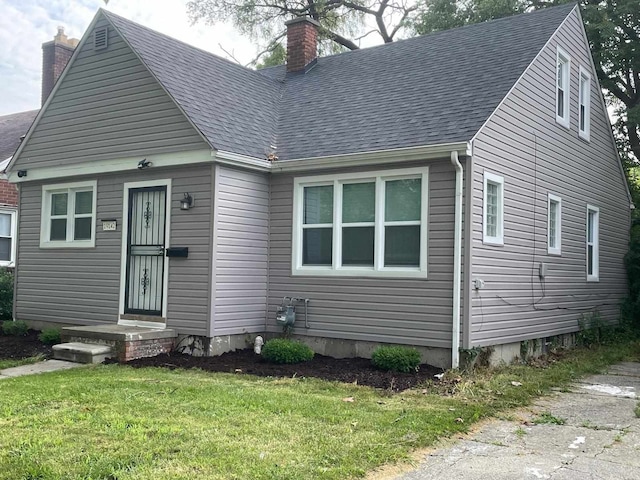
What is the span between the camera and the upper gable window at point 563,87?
40.1 ft

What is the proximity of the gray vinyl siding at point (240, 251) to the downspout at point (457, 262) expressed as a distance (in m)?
3.28

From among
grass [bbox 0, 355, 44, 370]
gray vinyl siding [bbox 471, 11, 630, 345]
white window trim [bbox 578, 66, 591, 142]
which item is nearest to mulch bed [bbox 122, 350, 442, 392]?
gray vinyl siding [bbox 471, 11, 630, 345]

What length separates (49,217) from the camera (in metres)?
12.5

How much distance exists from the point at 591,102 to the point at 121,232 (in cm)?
992

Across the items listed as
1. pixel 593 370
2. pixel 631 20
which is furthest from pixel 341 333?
pixel 631 20

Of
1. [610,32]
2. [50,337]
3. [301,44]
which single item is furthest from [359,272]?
[610,32]

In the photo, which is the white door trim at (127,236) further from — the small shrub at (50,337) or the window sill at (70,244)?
Answer: the small shrub at (50,337)

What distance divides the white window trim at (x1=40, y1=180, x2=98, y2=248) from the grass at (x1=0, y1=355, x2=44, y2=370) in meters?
2.39

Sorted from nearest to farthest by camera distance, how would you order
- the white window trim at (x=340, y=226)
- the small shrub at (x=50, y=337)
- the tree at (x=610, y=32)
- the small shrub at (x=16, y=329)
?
the white window trim at (x=340, y=226) → the small shrub at (x=50, y=337) → the small shrub at (x=16, y=329) → the tree at (x=610, y=32)

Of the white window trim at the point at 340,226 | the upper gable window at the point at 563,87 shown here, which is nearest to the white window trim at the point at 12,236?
the white window trim at the point at 340,226

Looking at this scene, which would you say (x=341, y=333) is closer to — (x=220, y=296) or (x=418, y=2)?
(x=220, y=296)

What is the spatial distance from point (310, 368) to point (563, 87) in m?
7.44

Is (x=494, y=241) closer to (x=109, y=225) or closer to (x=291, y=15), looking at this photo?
(x=109, y=225)

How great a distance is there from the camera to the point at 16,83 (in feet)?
12.3
